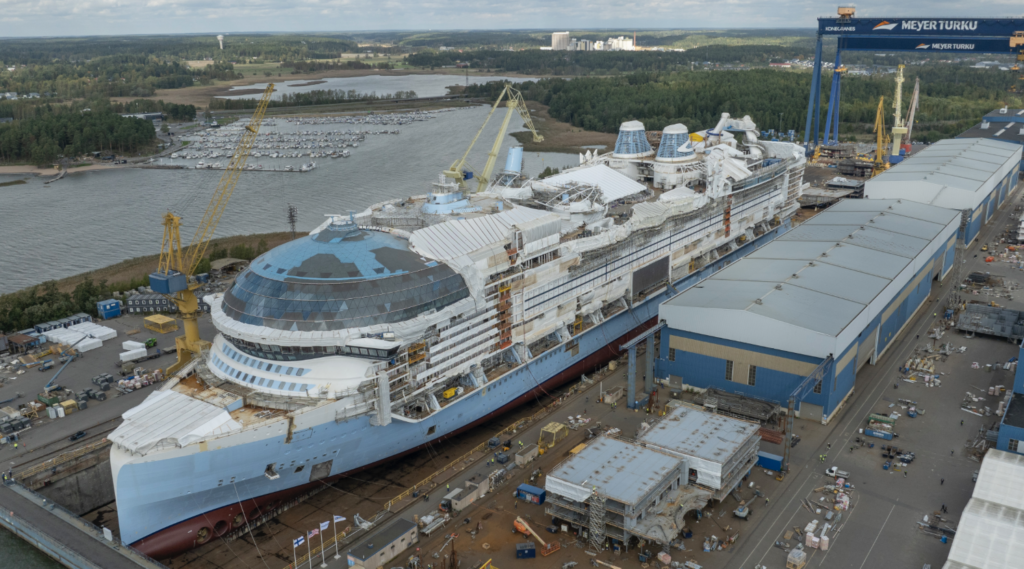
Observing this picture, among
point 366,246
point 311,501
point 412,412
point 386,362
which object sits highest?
point 366,246

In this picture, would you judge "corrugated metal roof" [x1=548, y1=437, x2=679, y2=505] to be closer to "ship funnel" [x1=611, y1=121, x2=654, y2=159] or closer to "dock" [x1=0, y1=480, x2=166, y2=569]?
"dock" [x1=0, y1=480, x2=166, y2=569]

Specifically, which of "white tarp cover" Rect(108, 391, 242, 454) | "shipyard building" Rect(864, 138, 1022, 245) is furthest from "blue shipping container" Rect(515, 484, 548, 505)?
"shipyard building" Rect(864, 138, 1022, 245)

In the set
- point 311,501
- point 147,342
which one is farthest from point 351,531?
point 147,342

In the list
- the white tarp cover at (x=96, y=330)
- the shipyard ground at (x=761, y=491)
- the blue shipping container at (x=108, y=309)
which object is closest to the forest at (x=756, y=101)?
the shipyard ground at (x=761, y=491)

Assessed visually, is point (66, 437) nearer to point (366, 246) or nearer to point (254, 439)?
point (254, 439)

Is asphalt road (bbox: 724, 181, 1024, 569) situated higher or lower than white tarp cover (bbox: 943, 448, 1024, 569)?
lower

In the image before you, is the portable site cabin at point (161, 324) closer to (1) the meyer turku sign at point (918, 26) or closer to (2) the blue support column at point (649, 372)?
(2) the blue support column at point (649, 372)
